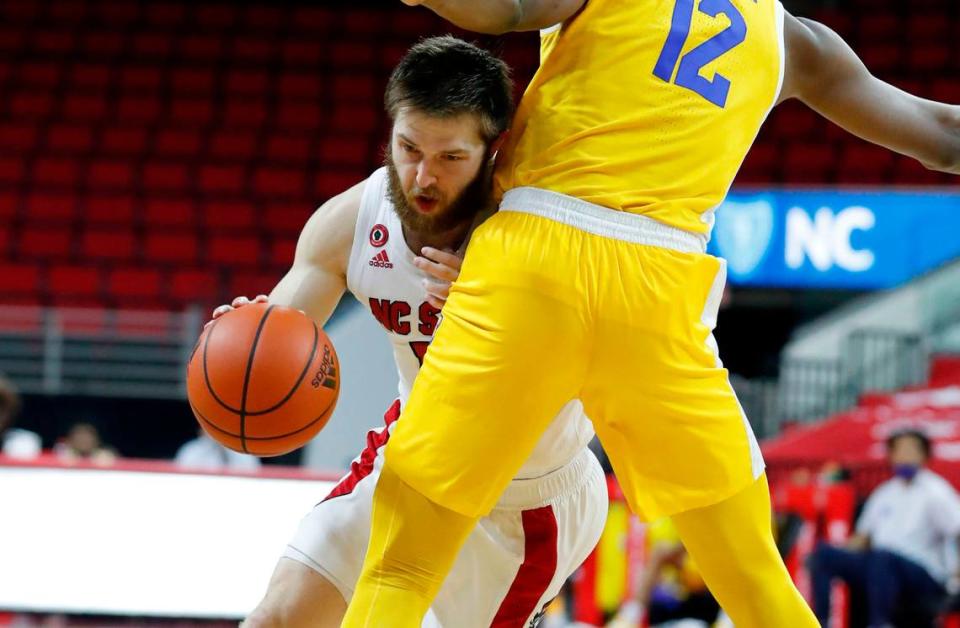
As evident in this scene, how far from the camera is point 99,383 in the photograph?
35.6 feet

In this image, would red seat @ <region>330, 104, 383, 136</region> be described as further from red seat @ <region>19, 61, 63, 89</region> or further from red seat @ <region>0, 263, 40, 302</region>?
red seat @ <region>0, 263, 40, 302</region>

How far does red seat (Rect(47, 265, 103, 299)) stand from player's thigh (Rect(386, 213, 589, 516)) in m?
10.6

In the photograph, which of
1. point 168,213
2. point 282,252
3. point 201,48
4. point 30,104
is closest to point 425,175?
→ point 282,252

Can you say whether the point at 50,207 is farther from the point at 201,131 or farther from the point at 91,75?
the point at 91,75

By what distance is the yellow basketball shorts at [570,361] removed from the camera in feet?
7.89

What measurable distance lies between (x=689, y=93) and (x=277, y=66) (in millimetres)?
12872

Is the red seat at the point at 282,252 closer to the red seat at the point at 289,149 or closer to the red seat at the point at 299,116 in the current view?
the red seat at the point at 289,149

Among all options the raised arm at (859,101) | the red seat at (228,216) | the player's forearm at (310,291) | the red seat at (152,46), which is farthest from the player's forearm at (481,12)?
the red seat at (152,46)

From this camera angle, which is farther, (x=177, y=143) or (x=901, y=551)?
(x=177, y=143)

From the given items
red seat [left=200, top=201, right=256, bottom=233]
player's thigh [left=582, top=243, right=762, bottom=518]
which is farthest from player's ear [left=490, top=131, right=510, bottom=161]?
red seat [left=200, top=201, right=256, bottom=233]

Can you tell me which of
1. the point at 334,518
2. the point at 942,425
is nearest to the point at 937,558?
the point at 942,425

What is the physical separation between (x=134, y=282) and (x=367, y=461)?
32.4ft

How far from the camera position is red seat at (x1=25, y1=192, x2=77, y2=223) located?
43.6ft

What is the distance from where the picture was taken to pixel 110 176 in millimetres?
13641
